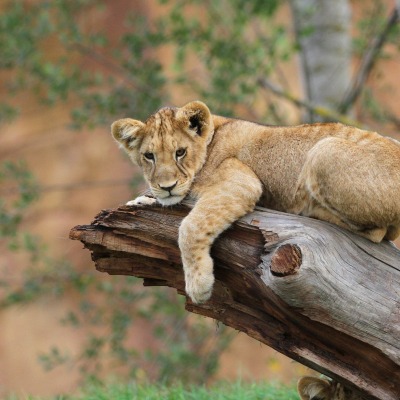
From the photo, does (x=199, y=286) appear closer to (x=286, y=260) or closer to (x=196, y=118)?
(x=286, y=260)

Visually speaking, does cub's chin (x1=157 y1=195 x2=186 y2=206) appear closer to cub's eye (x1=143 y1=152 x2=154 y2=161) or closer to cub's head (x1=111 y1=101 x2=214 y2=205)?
cub's head (x1=111 y1=101 x2=214 y2=205)

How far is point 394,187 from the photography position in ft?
15.1

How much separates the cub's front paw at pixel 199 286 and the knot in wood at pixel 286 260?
20.4 inches

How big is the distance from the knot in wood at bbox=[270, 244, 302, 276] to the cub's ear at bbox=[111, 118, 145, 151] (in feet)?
4.60

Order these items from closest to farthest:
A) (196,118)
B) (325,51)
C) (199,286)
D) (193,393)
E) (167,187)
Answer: (199,286) < (167,187) < (196,118) < (193,393) < (325,51)

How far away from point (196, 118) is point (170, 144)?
292mm

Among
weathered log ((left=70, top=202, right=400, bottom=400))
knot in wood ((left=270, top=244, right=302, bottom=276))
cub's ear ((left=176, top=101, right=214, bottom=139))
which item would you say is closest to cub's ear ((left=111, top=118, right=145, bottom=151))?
cub's ear ((left=176, top=101, right=214, bottom=139))

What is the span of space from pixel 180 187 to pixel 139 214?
297mm

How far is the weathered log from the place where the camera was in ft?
13.8

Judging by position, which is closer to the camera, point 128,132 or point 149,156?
point 149,156

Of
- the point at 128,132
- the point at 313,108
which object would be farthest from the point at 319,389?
the point at 313,108

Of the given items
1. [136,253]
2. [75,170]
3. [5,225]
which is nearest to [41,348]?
[75,170]

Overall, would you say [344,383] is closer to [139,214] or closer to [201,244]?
[201,244]

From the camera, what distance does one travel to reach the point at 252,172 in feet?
16.5
